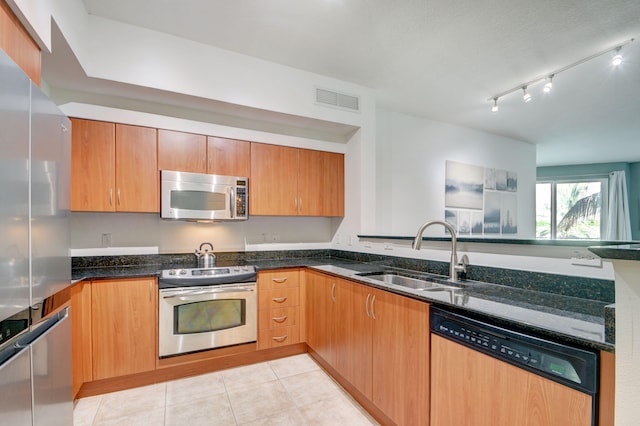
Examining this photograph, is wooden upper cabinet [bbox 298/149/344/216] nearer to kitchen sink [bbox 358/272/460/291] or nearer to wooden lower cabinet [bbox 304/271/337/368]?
wooden lower cabinet [bbox 304/271/337/368]

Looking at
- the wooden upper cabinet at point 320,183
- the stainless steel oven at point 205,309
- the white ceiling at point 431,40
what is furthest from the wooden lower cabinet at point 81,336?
the wooden upper cabinet at point 320,183

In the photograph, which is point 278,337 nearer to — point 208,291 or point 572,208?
point 208,291

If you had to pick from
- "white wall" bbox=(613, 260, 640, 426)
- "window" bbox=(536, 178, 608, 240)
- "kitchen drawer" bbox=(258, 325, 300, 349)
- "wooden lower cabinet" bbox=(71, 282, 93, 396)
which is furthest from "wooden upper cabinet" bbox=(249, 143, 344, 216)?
"window" bbox=(536, 178, 608, 240)

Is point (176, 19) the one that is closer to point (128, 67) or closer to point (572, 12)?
point (128, 67)

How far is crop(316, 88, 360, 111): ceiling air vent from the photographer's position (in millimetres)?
3037

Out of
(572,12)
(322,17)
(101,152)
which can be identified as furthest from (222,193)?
(572,12)

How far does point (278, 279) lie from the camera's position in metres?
2.81

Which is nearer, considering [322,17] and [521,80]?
[322,17]

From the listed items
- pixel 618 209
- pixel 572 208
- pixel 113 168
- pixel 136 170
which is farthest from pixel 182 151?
pixel 618 209

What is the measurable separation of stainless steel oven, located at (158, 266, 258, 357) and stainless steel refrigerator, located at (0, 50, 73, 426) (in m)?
0.95

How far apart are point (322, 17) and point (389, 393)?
8.41ft

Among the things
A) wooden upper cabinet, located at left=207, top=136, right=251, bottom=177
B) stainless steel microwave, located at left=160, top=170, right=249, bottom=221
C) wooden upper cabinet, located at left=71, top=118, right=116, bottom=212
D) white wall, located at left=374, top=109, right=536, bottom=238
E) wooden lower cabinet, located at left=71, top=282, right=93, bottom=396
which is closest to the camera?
wooden lower cabinet, located at left=71, top=282, right=93, bottom=396

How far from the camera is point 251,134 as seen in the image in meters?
3.07

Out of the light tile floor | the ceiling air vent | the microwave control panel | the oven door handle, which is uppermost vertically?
the ceiling air vent
